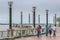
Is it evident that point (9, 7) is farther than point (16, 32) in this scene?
No

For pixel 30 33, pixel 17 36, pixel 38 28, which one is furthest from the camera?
pixel 30 33

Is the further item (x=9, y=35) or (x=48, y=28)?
(x=48, y=28)

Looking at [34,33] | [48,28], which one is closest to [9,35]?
[48,28]

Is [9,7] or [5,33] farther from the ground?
[9,7]

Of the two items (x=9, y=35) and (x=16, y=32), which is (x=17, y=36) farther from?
(x=9, y=35)

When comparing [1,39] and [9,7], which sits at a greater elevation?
[9,7]

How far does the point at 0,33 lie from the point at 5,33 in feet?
2.17

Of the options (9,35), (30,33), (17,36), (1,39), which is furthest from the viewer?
(30,33)

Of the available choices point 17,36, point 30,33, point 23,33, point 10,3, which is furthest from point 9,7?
point 30,33

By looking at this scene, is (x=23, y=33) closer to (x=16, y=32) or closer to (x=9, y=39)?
(x=16, y=32)

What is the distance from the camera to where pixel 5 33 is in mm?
27891

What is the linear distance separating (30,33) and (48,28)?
4.22 meters

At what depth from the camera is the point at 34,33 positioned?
3441 centimetres

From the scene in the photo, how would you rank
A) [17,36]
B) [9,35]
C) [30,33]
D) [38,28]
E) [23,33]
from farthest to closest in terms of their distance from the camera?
[30,33] → [23,33] → [17,36] → [38,28] → [9,35]
